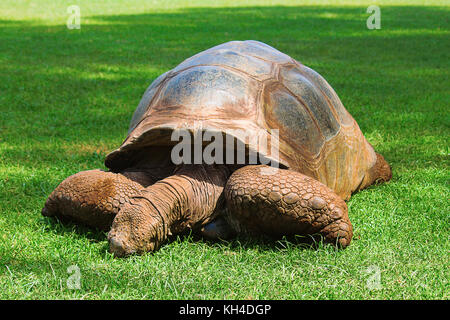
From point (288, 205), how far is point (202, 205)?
18.6 inches

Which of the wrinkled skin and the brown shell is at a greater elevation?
the brown shell

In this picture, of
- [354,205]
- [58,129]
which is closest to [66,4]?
[58,129]

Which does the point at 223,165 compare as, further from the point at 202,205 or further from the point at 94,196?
the point at 94,196

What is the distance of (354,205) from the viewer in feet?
11.9

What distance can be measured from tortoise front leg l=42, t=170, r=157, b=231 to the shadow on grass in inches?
4.8

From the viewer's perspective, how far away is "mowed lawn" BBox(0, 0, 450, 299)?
2535 mm

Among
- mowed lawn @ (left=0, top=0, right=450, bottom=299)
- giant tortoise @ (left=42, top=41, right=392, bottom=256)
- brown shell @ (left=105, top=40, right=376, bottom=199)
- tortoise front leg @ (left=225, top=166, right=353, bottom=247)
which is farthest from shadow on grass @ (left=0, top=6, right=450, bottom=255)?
tortoise front leg @ (left=225, top=166, right=353, bottom=247)

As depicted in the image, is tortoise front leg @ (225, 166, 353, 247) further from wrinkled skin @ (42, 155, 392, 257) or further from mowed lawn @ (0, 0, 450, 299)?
mowed lawn @ (0, 0, 450, 299)

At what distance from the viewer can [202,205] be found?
301cm

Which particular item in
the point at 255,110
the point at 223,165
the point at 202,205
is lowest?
the point at 202,205

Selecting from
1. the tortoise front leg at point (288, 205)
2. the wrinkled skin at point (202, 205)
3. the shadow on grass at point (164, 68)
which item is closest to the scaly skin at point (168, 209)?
the wrinkled skin at point (202, 205)

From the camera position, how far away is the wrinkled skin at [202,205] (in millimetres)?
2797

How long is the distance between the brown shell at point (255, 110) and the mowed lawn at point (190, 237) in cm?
44

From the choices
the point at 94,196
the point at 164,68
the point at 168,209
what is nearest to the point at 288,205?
the point at 168,209
